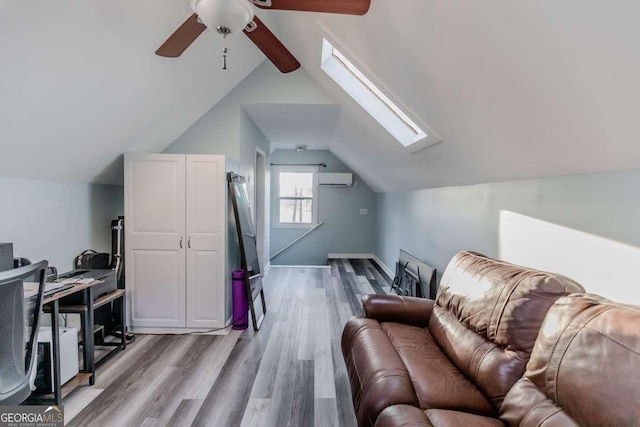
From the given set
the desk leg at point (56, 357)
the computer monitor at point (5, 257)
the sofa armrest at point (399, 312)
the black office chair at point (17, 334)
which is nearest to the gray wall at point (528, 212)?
the sofa armrest at point (399, 312)

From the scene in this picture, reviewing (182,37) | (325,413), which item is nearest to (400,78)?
(182,37)

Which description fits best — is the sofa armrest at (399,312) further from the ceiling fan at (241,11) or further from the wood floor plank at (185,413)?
the ceiling fan at (241,11)

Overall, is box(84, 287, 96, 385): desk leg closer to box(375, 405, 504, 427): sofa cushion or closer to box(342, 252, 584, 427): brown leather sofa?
A: box(342, 252, 584, 427): brown leather sofa

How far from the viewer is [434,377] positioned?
1455 mm

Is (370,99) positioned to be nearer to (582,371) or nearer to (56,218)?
(582,371)

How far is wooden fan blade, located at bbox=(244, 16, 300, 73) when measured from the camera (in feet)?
5.53

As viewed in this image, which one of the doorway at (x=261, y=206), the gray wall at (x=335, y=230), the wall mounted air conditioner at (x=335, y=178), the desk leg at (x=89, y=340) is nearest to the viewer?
the desk leg at (x=89, y=340)

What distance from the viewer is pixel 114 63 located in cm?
206

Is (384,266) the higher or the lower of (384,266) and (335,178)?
the lower

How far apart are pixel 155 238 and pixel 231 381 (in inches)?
62.1

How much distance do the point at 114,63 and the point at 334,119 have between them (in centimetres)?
251

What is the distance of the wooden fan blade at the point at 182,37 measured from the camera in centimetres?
165

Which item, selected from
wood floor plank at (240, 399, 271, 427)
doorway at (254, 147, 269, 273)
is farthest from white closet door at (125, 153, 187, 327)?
doorway at (254, 147, 269, 273)

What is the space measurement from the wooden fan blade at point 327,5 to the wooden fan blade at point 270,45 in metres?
0.20
